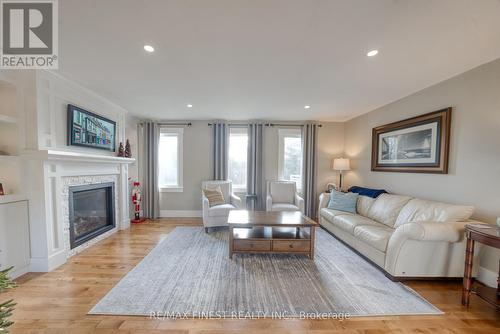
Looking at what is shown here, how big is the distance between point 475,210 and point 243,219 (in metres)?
2.83

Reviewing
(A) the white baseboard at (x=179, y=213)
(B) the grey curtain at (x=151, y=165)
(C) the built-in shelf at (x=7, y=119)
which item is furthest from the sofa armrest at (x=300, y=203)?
(C) the built-in shelf at (x=7, y=119)

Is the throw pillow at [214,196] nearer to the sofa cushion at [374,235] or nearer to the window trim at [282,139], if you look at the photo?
the window trim at [282,139]

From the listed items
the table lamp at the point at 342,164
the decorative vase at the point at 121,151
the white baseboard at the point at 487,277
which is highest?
the decorative vase at the point at 121,151

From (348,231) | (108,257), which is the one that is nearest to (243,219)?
(348,231)

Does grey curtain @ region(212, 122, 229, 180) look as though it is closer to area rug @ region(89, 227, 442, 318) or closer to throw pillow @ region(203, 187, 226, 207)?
throw pillow @ region(203, 187, 226, 207)

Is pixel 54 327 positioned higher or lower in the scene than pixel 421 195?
lower

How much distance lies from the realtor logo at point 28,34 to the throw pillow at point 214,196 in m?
2.90

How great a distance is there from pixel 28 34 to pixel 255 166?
13.0 feet

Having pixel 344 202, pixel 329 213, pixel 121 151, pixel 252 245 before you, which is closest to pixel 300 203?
pixel 329 213

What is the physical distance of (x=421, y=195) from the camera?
119 inches

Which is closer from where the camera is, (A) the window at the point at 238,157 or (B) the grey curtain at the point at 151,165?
(B) the grey curtain at the point at 151,165

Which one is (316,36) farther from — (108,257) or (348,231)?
(108,257)

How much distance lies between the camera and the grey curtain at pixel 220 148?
492cm

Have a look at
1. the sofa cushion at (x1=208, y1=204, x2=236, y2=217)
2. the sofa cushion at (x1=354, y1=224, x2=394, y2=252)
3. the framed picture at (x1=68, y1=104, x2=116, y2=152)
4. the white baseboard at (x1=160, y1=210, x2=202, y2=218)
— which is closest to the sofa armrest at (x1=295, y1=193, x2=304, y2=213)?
the sofa cushion at (x1=354, y1=224, x2=394, y2=252)
